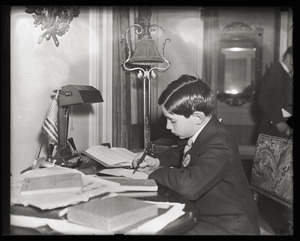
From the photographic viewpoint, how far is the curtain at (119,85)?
2.99m

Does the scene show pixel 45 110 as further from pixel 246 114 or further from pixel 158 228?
pixel 246 114

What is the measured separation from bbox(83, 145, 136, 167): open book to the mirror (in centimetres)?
372

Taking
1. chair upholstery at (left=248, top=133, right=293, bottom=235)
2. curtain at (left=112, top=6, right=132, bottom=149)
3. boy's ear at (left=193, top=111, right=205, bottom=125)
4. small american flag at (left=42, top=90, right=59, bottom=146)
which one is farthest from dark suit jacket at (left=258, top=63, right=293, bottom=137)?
small american flag at (left=42, top=90, right=59, bottom=146)

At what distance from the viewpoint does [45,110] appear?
211 cm

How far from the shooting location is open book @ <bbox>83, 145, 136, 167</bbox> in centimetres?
168

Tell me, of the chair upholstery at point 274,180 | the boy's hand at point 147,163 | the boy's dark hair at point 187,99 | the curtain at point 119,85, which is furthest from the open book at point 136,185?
the curtain at point 119,85

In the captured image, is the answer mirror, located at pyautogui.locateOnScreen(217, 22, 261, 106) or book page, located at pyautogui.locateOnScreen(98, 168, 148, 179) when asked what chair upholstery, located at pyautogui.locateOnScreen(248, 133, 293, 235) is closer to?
book page, located at pyautogui.locateOnScreen(98, 168, 148, 179)

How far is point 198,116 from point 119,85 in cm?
152

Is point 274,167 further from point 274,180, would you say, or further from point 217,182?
point 217,182

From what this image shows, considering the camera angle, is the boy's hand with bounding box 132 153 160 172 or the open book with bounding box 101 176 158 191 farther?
the boy's hand with bounding box 132 153 160 172

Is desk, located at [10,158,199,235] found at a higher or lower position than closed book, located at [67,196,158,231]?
lower

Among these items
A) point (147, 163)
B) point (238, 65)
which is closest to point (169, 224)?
point (147, 163)

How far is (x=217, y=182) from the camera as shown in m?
1.38
